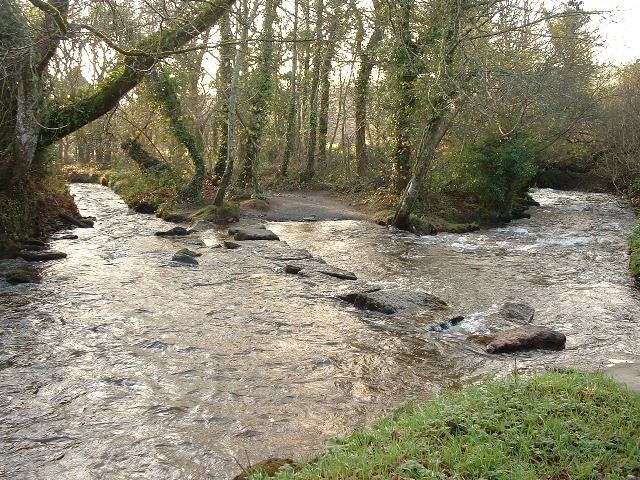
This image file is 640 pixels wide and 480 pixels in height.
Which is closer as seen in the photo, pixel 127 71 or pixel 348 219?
pixel 127 71

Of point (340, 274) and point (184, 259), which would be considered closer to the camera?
point (340, 274)

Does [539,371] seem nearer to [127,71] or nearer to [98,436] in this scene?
[98,436]

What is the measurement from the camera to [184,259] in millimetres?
13969

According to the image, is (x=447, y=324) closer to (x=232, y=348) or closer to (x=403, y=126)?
(x=232, y=348)

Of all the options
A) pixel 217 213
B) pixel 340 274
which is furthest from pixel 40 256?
pixel 217 213

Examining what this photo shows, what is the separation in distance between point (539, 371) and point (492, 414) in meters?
2.58

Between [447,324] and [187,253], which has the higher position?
[187,253]

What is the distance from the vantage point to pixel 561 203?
29453mm

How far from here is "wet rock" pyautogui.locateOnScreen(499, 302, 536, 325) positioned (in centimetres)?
973

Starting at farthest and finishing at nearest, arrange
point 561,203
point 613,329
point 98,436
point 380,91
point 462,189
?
point 561,203 < point 462,189 < point 380,91 < point 613,329 < point 98,436

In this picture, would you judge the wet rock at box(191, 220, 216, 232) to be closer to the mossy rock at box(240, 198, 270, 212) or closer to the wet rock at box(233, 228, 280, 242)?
the wet rock at box(233, 228, 280, 242)

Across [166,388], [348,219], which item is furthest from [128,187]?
[166,388]

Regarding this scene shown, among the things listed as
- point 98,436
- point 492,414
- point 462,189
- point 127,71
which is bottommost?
point 98,436

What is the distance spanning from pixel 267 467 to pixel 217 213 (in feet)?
55.8
